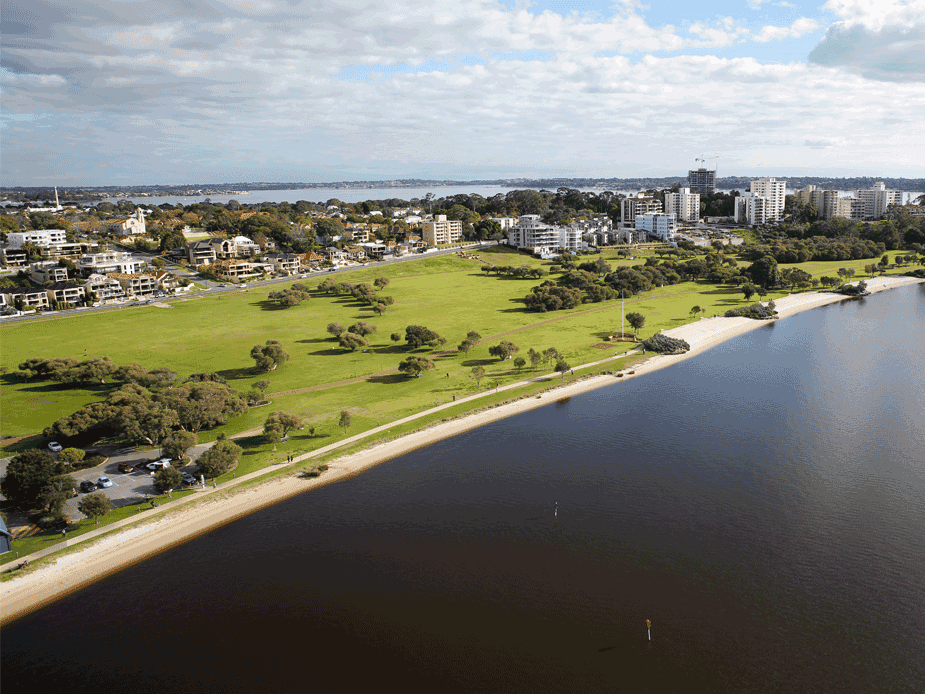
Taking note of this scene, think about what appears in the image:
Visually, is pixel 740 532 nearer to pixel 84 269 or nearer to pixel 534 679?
pixel 534 679

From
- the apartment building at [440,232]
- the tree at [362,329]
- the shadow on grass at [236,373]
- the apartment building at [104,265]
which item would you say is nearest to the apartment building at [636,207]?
the apartment building at [440,232]

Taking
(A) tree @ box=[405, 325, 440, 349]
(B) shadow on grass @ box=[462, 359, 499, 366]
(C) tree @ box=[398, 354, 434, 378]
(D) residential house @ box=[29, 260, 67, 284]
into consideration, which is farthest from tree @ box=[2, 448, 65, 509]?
(D) residential house @ box=[29, 260, 67, 284]

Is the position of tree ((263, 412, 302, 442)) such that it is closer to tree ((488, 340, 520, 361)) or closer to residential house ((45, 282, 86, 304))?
tree ((488, 340, 520, 361))

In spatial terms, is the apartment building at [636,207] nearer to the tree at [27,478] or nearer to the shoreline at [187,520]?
the shoreline at [187,520]

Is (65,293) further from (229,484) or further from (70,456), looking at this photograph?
(229,484)

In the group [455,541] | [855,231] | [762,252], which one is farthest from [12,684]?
[855,231]
